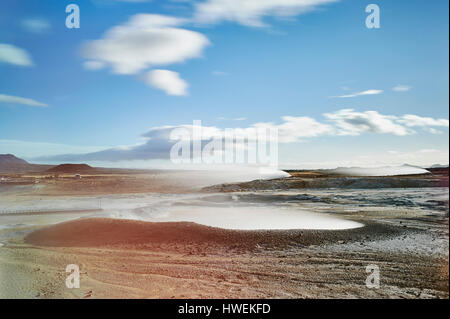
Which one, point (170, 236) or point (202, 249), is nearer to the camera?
point (202, 249)

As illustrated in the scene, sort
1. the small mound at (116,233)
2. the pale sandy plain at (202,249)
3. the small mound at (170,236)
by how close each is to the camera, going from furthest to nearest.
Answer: the small mound at (116,233) < the small mound at (170,236) < the pale sandy plain at (202,249)

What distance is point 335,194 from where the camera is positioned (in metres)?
8.44

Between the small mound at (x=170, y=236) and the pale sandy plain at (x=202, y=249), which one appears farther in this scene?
the small mound at (x=170, y=236)

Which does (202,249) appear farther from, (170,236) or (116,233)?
(116,233)

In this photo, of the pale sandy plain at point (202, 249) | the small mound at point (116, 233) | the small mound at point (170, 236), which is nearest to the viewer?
the pale sandy plain at point (202, 249)

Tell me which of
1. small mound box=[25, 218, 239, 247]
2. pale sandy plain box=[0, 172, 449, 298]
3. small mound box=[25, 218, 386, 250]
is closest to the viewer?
pale sandy plain box=[0, 172, 449, 298]

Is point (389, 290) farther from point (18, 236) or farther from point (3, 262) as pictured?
point (18, 236)

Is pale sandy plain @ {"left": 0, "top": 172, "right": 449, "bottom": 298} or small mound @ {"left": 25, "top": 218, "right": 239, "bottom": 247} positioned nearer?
pale sandy plain @ {"left": 0, "top": 172, "right": 449, "bottom": 298}

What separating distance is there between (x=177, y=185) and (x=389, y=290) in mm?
4678

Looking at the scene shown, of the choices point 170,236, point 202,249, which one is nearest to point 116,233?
point 170,236

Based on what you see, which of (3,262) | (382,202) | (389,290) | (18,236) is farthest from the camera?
(382,202)

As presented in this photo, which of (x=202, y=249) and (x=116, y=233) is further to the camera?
(x=116, y=233)
